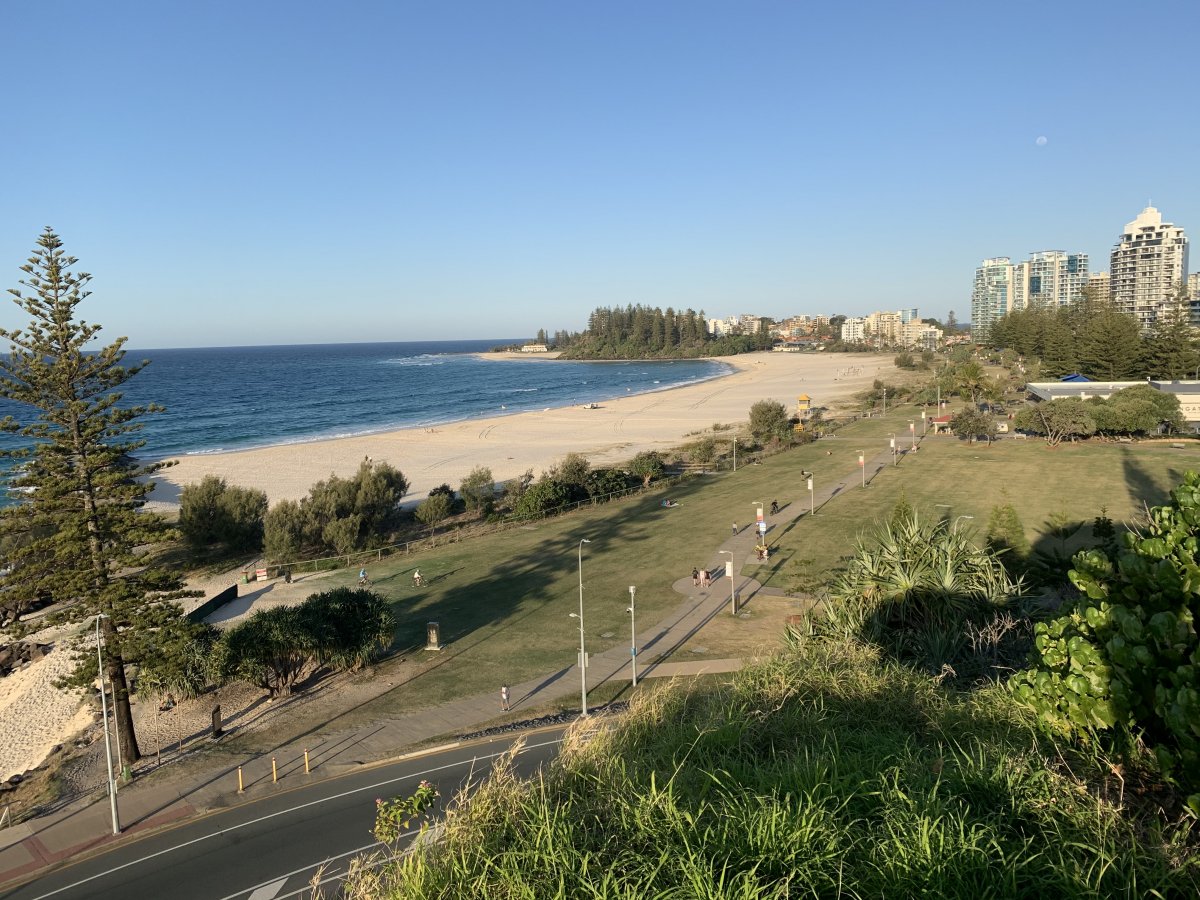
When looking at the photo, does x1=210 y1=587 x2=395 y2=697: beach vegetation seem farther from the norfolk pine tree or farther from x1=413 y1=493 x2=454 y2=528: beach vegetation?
x1=413 y1=493 x2=454 y2=528: beach vegetation

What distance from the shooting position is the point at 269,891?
1409 cm

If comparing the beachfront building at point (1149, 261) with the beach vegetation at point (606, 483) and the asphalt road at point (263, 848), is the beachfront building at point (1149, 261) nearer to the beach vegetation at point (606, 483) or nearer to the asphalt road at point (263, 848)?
the beach vegetation at point (606, 483)

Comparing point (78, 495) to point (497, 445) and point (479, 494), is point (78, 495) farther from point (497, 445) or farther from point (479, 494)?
A: point (497, 445)

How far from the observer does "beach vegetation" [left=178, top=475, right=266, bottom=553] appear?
44.6 meters

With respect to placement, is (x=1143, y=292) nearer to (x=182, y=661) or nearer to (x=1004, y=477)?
(x=1004, y=477)

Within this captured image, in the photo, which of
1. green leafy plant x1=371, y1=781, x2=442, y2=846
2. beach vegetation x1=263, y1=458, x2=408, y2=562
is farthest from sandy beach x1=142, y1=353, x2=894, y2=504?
green leafy plant x1=371, y1=781, x2=442, y2=846

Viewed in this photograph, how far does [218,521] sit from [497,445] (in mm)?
37567

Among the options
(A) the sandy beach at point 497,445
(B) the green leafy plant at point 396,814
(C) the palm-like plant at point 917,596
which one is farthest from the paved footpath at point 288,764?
(A) the sandy beach at point 497,445

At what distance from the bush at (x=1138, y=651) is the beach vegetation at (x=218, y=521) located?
43.6m

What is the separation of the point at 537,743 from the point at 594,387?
135039mm

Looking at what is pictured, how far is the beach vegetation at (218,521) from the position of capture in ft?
146

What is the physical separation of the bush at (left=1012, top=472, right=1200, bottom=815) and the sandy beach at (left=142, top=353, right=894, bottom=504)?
165 ft

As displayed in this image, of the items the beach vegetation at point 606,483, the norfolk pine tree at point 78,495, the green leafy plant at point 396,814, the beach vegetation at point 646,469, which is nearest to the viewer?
the green leafy plant at point 396,814

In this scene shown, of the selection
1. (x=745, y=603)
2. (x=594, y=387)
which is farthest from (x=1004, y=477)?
(x=594, y=387)
